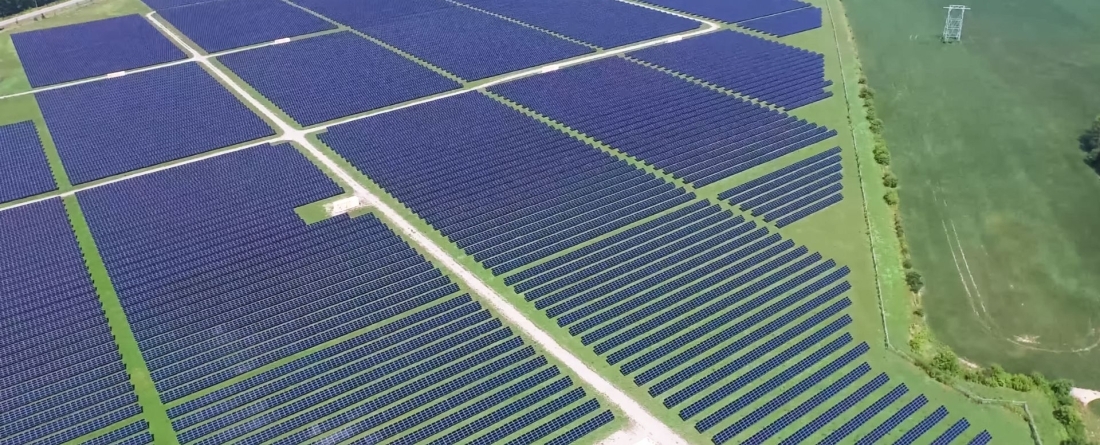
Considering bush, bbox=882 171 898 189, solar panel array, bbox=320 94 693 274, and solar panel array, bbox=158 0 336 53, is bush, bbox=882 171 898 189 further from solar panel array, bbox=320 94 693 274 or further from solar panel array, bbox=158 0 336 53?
solar panel array, bbox=158 0 336 53

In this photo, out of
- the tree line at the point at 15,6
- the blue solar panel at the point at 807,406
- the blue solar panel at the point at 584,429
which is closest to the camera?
the blue solar panel at the point at 584,429

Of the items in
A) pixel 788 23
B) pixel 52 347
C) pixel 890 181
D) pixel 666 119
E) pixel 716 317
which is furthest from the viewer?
pixel 788 23

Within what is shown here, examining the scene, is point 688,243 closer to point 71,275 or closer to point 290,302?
point 290,302

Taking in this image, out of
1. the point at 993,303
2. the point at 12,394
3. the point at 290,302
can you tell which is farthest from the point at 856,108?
the point at 12,394

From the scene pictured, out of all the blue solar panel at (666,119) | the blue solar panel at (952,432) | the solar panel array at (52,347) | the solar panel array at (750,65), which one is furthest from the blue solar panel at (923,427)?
the solar panel array at (52,347)

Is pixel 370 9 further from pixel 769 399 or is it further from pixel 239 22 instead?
pixel 769 399

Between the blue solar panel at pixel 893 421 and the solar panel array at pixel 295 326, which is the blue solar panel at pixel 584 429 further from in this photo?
the blue solar panel at pixel 893 421

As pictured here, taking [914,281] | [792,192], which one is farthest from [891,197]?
[914,281]
